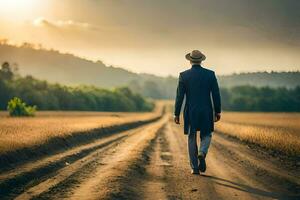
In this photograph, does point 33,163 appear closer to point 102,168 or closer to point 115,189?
point 102,168

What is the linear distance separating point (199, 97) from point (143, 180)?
8.87ft

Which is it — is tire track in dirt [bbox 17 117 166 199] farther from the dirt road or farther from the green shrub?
the green shrub

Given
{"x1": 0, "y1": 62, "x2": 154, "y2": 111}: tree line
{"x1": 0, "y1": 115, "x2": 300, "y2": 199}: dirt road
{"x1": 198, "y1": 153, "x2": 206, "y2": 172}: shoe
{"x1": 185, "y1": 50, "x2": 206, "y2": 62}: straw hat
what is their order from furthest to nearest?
{"x1": 0, "y1": 62, "x2": 154, "y2": 111}: tree line → {"x1": 185, "y1": 50, "x2": 206, "y2": 62}: straw hat → {"x1": 198, "y1": 153, "x2": 206, "y2": 172}: shoe → {"x1": 0, "y1": 115, "x2": 300, "y2": 199}: dirt road

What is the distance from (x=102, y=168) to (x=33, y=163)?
2.47 metres

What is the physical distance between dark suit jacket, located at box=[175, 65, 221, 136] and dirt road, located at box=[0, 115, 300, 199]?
46.7 inches

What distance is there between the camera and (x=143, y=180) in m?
10.9

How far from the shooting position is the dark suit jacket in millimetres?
12328

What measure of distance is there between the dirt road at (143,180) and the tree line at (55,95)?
8117cm

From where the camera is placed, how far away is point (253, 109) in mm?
148500

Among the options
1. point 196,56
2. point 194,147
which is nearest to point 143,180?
point 194,147

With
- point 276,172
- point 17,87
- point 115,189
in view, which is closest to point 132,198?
point 115,189

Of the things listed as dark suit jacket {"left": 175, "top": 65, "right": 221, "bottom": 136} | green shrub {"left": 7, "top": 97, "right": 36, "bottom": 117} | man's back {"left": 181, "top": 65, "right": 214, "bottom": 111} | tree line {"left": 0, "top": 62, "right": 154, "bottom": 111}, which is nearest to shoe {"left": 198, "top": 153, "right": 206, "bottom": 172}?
dark suit jacket {"left": 175, "top": 65, "right": 221, "bottom": 136}

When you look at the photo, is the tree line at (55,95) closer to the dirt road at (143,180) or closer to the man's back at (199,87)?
the dirt road at (143,180)

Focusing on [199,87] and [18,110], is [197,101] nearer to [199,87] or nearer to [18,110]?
[199,87]
